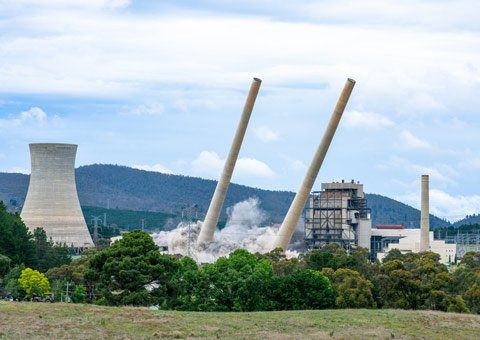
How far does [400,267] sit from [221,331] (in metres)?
29.7

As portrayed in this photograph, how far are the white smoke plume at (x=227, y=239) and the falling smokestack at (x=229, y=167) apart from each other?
1664mm

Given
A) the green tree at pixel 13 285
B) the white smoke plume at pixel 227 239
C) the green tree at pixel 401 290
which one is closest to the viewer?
the green tree at pixel 401 290

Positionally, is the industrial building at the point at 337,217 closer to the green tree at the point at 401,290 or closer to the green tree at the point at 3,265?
the green tree at the point at 3,265

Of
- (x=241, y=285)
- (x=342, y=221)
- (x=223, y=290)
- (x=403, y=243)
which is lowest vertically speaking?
(x=223, y=290)

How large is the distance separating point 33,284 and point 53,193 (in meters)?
37.3

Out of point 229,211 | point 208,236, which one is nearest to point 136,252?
point 208,236

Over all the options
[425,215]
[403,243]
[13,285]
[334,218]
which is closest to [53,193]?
[334,218]

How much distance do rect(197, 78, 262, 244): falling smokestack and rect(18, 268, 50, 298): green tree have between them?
1633 inches

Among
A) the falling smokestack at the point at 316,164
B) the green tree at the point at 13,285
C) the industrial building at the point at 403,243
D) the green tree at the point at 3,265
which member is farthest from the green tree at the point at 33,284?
the industrial building at the point at 403,243

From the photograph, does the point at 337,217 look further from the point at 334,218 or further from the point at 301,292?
the point at 301,292

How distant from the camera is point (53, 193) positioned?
114000mm

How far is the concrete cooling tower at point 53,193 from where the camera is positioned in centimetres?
11275

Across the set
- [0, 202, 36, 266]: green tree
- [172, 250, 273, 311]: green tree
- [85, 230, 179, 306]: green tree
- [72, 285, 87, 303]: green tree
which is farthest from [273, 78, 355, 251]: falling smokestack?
[85, 230, 179, 306]: green tree

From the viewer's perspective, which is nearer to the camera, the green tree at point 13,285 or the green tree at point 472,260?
the green tree at point 13,285
